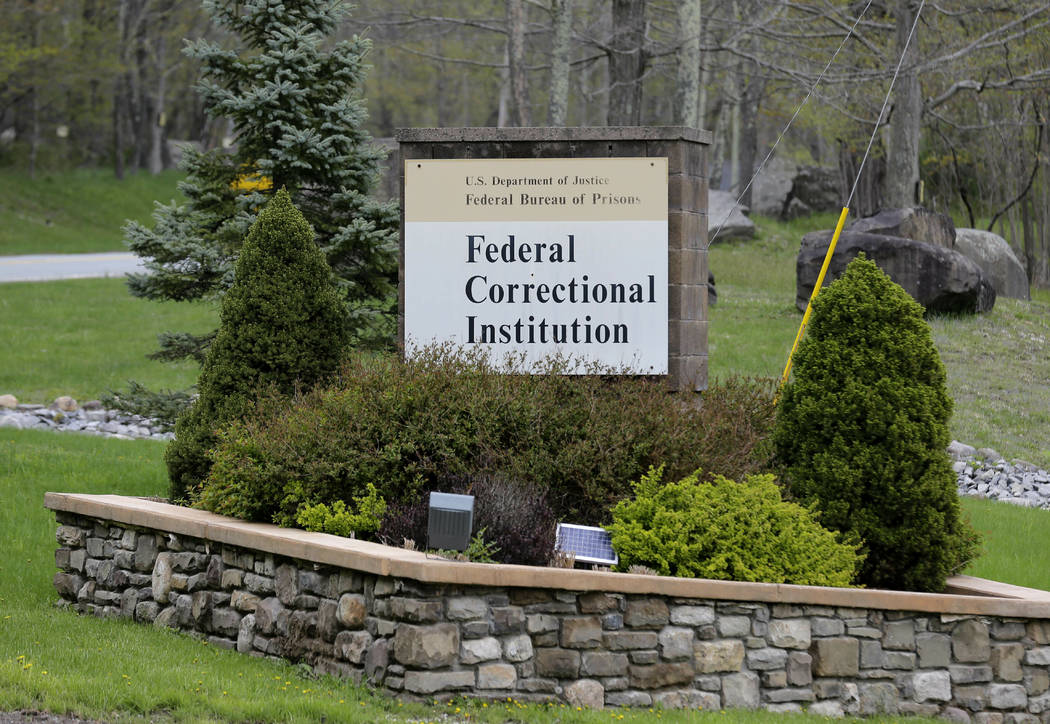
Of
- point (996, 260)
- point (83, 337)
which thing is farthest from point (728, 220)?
point (83, 337)

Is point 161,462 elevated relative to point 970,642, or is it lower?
elevated

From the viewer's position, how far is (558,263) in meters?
8.85

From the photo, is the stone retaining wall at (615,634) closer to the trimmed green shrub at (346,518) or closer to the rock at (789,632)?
the rock at (789,632)

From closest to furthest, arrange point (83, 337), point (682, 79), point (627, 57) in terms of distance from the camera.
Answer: point (682, 79) → point (83, 337) → point (627, 57)

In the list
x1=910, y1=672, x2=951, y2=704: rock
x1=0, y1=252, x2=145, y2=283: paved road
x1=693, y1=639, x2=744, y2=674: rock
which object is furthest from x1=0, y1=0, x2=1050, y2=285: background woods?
x1=693, y1=639, x2=744, y2=674: rock

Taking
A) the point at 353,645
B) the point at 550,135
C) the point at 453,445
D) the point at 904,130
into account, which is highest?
the point at 904,130

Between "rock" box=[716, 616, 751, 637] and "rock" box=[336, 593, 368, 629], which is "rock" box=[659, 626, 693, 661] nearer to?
"rock" box=[716, 616, 751, 637]

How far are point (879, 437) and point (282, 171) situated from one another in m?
5.98

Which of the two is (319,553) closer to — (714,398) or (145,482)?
(714,398)

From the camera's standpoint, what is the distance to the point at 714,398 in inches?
337

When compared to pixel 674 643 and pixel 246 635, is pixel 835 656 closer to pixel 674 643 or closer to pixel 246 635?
pixel 674 643

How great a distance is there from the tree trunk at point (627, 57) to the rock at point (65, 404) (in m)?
9.72

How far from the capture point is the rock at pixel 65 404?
15.7 m

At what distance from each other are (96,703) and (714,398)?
4680 millimetres
